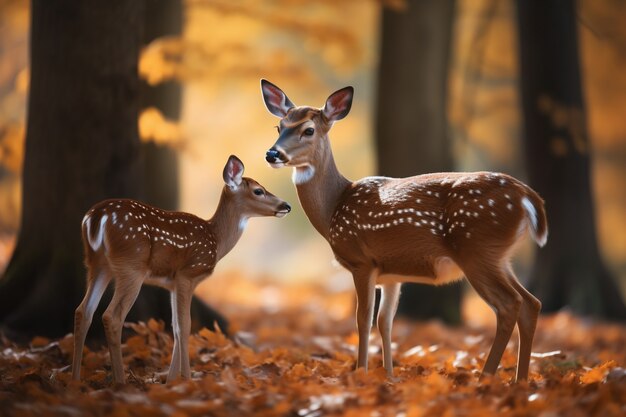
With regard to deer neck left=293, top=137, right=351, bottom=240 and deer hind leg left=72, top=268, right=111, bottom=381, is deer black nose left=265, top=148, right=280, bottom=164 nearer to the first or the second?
deer neck left=293, top=137, right=351, bottom=240

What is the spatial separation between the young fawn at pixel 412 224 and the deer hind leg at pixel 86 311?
4.74 feet

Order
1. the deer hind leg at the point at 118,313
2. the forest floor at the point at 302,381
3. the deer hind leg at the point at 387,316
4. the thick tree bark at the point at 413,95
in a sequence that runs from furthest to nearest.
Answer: the thick tree bark at the point at 413,95
the deer hind leg at the point at 387,316
the deer hind leg at the point at 118,313
the forest floor at the point at 302,381

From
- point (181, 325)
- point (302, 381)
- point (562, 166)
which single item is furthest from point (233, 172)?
point (562, 166)

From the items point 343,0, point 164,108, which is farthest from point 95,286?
point 343,0

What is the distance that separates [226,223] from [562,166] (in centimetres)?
783

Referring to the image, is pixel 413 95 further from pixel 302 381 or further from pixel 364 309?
pixel 302 381

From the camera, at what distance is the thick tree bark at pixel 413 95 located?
1172cm

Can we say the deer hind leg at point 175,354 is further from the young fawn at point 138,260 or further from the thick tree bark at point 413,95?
the thick tree bark at point 413,95

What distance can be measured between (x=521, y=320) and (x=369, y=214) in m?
1.29

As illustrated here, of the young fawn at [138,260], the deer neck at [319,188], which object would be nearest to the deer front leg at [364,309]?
the deer neck at [319,188]

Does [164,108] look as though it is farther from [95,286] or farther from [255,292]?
[255,292]

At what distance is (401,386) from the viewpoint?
16.7 feet

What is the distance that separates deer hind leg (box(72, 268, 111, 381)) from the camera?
5684mm

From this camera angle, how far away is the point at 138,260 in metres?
5.79
